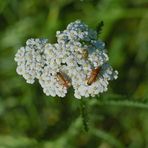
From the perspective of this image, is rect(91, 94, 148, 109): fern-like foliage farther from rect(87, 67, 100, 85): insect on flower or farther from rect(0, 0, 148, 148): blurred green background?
rect(0, 0, 148, 148): blurred green background

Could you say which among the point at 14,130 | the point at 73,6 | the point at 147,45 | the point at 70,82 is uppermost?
the point at 73,6

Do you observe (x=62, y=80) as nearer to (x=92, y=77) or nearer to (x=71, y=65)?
(x=71, y=65)

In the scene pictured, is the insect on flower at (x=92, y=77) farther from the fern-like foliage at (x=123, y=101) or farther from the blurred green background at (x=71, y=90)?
the blurred green background at (x=71, y=90)

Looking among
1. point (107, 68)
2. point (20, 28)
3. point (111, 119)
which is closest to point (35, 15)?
point (20, 28)

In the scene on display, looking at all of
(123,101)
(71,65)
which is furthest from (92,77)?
(123,101)

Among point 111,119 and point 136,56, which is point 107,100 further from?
point 136,56

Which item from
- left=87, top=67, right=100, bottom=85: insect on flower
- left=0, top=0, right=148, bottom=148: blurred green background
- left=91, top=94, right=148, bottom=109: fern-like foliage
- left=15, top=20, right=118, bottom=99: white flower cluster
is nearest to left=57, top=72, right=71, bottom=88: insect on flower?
left=15, top=20, right=118, bottom=99: white flower cluster
